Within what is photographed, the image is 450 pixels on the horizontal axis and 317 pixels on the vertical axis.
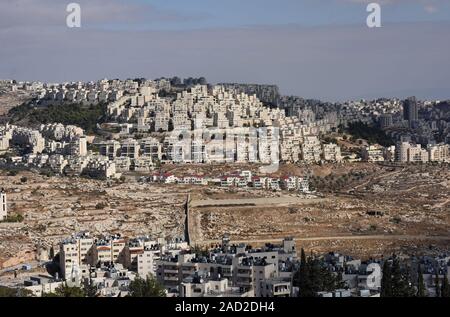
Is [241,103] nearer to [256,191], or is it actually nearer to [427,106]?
[256,191]

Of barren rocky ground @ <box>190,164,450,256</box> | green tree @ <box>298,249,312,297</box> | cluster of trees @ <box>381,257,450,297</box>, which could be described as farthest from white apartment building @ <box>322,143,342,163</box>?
green tree @ <box>298,249,312,297</box>

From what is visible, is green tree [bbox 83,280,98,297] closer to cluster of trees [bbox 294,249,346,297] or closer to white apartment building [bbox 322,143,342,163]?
cluster of trees [bbox 294,249,346,297]

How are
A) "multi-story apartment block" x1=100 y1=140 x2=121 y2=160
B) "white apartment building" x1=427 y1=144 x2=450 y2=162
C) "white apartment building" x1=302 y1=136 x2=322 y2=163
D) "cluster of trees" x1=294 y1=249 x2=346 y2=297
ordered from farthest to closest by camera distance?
1. "white apartment building" x1=427 y1=144 x2=450 y2=162
2. "white apartment building" x1=302 y1=136 x2=322 y2=163
3. "multi-story apartment block" x1=100 y1=140 x2=121 y2=160
4. "cluster of trees" x1=294 y1=249 x2=346 y2=297

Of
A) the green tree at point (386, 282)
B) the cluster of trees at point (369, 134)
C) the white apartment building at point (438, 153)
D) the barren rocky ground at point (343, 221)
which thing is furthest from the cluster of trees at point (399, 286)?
the cluster of trees at point (369, 134)

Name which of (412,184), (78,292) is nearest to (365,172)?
(412,184)

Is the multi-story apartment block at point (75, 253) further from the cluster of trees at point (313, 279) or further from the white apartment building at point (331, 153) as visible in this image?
the white apartment building at point (331, 153)

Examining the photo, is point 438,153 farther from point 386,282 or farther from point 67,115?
point 386,282
